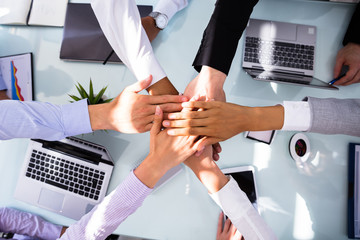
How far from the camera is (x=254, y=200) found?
120 cm

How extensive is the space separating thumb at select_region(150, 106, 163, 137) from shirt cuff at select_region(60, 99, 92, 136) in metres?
0.28

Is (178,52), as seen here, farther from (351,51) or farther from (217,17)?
(351,51)

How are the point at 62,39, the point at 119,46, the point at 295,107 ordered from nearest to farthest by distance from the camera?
the point at 295,107 < the point at 119,46 < the point at 62,39

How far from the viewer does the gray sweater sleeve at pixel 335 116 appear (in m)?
1.02

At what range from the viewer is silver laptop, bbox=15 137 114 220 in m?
1.20

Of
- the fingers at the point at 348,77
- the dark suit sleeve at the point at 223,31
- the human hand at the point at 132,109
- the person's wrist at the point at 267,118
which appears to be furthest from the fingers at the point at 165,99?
the fingers at the point at 348,77

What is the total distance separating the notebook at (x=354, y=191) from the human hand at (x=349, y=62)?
0.31 meters

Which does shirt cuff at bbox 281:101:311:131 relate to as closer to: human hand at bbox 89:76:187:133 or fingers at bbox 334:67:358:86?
fingers at bbox 334:67:358:86

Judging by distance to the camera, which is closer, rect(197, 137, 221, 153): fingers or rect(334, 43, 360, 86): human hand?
rect(197, 137, 221, 153): fingers

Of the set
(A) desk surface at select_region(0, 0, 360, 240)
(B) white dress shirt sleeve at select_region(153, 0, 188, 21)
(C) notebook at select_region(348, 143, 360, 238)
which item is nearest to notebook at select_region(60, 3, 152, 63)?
(A) desk surface at select_region(0, 0, 360, 240)

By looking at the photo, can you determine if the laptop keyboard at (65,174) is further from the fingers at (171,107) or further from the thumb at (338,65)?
the thumb at (338,65)

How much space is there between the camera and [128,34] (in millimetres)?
1130

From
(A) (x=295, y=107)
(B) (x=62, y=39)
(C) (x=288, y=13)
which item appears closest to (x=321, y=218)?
(A) (x=295, y=107)

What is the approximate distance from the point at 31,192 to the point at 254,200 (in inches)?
41.6
